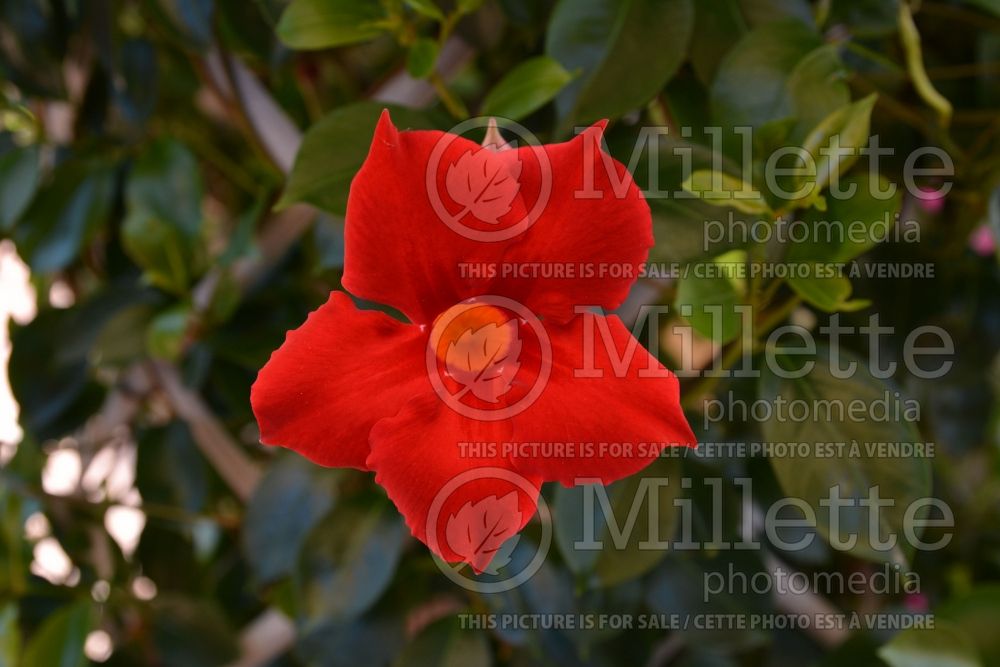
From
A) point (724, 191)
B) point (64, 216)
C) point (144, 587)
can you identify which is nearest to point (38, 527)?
point (144, 587)

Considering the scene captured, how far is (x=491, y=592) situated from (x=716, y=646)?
0.59ft

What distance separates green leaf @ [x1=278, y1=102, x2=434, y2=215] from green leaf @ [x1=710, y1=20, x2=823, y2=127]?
0.59ft

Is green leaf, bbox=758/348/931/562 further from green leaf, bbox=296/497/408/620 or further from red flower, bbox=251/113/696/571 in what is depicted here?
green leaf, bbox=296/497/408/620

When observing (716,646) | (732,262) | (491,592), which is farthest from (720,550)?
(732,262)

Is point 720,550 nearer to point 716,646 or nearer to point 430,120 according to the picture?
point 716,646

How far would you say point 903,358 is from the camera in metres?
0.70

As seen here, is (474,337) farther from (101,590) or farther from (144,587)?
(144,587)

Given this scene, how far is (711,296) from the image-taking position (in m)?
0.41

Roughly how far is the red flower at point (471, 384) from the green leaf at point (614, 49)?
0.16m

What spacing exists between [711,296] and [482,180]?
16cm

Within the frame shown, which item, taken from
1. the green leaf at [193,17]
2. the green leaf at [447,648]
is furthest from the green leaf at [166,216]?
the green leaf at [447,648]

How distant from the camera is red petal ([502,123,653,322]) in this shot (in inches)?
12.2

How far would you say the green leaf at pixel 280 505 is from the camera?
2.11ft

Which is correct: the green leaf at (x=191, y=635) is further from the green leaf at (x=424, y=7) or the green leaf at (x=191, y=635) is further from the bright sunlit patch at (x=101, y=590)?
the green leaf at (x=424, y=7)
